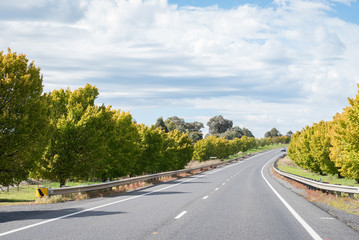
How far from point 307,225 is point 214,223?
2.22 m

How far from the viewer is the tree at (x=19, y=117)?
15680mm

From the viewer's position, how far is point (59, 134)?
2519 cm

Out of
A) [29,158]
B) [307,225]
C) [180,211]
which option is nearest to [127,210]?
[180,211]

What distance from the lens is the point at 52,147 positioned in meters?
25.0

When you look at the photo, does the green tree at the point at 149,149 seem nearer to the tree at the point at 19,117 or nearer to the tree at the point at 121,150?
the tree at the point at 121,150

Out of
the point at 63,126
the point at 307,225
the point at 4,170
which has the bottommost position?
the point at 307,225

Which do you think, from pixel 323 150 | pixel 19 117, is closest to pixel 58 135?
pixel 19 117

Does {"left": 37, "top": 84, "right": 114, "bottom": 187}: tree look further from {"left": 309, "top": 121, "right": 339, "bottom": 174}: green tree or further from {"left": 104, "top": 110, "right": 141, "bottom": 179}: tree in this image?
{"left": 309, "top": 121, "right": 339, "bottom": 174}: green tree

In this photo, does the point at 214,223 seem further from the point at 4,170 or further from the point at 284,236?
the point at 4,170

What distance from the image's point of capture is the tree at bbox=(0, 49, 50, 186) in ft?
51.4

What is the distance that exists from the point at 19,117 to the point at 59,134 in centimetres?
949

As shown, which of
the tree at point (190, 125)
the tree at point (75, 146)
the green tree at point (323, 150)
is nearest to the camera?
the tree at point (75, 146)

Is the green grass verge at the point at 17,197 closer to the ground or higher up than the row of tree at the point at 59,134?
closer to the ground

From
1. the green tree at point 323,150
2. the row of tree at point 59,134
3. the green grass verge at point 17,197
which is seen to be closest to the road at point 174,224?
the row of tree at point 59,134
